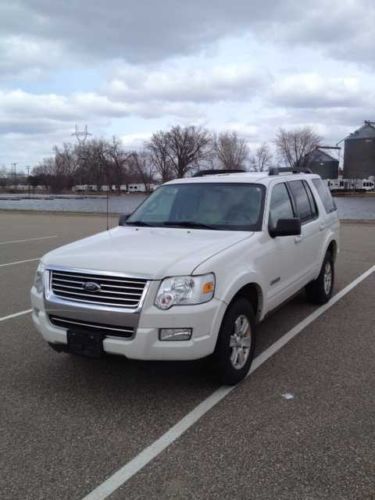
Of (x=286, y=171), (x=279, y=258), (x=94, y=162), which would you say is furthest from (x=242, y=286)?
(x=94, y=162)

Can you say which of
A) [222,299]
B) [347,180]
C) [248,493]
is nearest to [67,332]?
[222,299]

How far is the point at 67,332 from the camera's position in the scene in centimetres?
384

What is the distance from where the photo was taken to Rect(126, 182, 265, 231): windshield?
4.87m

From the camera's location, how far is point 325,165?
388ft

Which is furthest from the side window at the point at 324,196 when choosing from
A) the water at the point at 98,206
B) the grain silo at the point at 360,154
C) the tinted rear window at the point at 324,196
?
the grain silo at the point at 360,154

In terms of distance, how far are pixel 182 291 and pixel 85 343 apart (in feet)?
2.91

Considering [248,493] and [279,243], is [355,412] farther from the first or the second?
[279,243]

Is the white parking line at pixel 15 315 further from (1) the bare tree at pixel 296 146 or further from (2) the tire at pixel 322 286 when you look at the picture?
(1) the bare tree at pixel 296 146

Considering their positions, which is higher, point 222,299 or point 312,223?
point 312,223

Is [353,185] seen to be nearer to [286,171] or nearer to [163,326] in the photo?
[286,171]

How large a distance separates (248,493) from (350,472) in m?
0.67

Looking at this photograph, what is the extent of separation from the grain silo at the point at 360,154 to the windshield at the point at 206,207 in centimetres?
11744

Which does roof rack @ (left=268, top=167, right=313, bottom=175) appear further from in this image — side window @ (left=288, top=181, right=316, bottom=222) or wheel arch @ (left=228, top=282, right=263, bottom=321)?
wheel arch @ (left=228, top=282, right=263, bottom=321)

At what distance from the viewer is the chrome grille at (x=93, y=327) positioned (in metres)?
3.62
